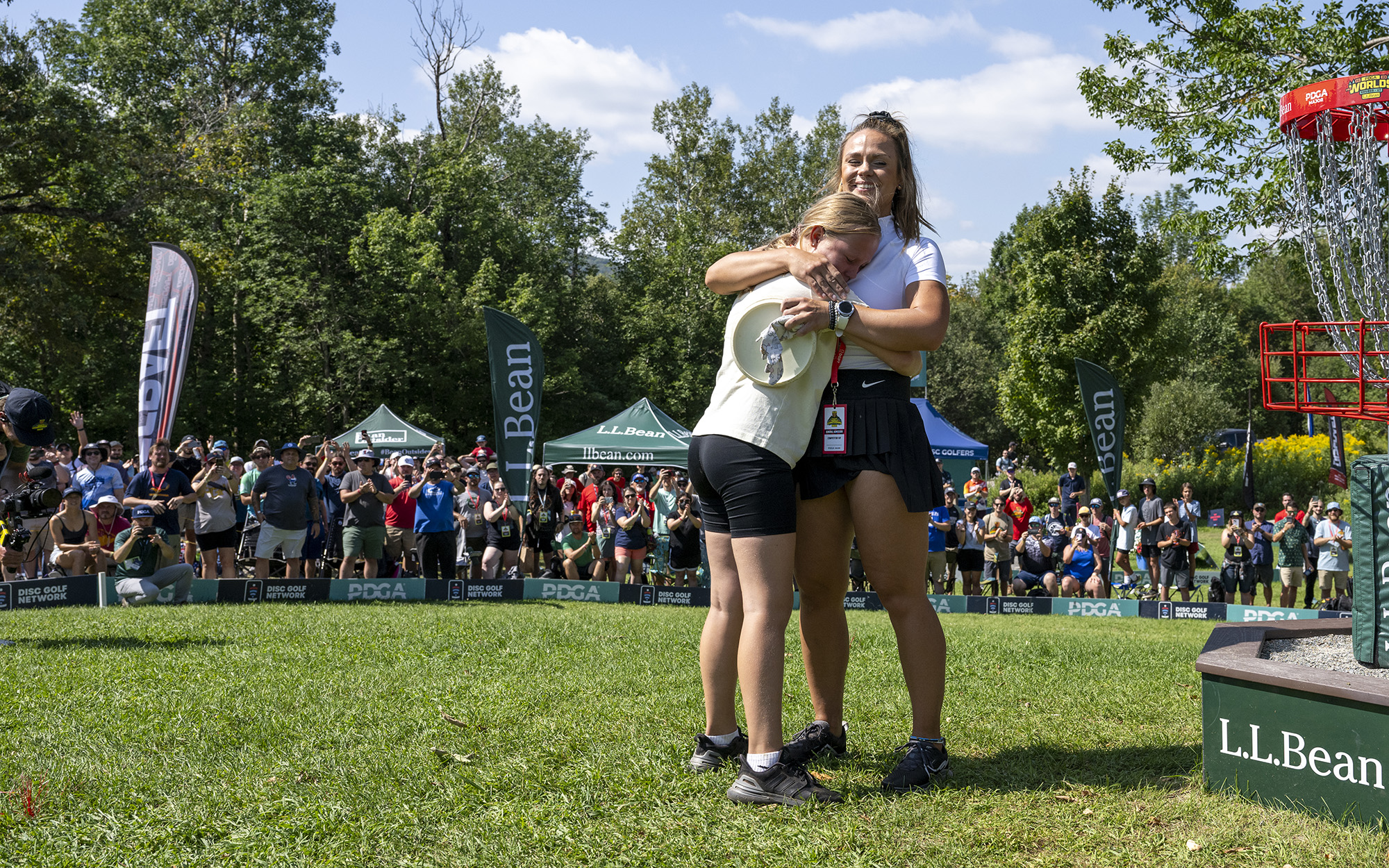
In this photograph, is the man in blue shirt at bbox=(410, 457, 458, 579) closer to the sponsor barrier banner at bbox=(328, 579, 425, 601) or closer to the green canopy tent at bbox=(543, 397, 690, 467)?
the sponsor barrier banner at bbox=(328, 579, 425, 601)

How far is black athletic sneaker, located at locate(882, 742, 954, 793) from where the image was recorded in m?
3.23

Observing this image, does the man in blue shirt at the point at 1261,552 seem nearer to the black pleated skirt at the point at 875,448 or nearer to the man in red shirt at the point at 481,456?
the man in red shirt at the point at 481,456

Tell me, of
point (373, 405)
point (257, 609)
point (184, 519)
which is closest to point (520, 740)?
point (257, 609)

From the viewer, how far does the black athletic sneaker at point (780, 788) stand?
306cm

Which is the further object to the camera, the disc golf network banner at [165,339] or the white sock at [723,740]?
the disc golf network banner at [165,339]

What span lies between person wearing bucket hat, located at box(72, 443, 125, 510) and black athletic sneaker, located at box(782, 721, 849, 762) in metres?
11.6

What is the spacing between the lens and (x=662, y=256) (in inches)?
1569

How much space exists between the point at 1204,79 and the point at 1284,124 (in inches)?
249

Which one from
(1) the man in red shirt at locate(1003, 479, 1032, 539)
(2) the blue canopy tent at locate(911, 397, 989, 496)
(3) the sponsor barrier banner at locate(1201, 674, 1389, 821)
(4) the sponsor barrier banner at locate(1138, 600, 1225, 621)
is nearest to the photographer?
(3) the sponsor barrier banner at locate(1201, 674, 1389, 821)

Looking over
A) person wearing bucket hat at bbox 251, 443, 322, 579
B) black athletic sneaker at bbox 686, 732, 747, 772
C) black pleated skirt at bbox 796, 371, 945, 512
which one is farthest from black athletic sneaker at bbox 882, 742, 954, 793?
person wearing bucket hat at bbox 251, 443, 322, 579

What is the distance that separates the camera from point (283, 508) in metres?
12.2

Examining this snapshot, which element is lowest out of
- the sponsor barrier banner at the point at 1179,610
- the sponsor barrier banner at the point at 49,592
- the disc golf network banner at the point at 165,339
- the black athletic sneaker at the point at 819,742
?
the sponsor barrier banner at the point at 1179,610

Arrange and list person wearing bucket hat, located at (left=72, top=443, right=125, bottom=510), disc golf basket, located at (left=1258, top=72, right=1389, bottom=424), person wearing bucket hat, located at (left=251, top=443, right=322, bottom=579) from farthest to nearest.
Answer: person wearing bucket hat, located at (left=72, top=443, right=125, bottom=510)
person wearing bucket hat, located at (left=251, top=443, right=322, bottom=579)
disc golf basket, located at (left=1258, top=72, right=1389, bottom=424)

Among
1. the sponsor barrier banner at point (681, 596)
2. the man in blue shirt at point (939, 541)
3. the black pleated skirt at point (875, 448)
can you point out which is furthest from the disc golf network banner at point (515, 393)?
the black pleated skirt at point (875, 448)
